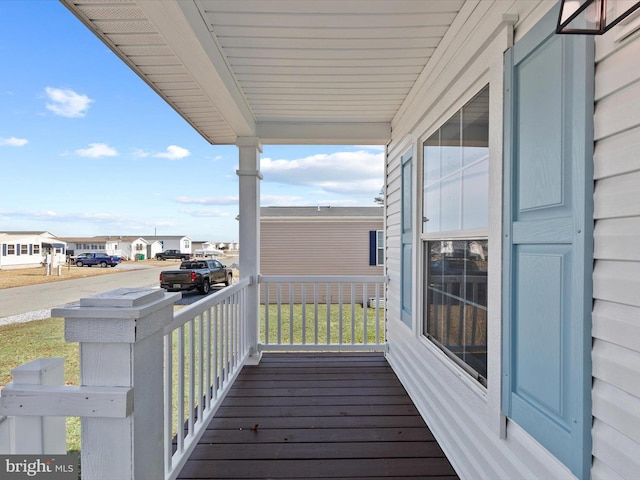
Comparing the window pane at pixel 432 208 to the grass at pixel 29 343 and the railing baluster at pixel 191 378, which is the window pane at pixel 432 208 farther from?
the grass at pixel 29 343

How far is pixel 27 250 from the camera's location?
288 centimetres

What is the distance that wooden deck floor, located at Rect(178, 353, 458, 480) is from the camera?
1.95 meters

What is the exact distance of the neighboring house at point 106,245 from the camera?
5426 mm

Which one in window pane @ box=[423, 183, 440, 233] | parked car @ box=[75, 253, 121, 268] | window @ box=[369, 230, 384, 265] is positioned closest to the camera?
window pane @ box=[423, 183, 440, 233]

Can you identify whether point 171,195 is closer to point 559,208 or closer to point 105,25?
point 105,25

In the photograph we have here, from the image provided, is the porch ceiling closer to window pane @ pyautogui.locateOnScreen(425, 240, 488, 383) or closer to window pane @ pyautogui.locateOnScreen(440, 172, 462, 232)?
window pane @ pyautogui.locateOnScreen(440, 172, 462, 232)

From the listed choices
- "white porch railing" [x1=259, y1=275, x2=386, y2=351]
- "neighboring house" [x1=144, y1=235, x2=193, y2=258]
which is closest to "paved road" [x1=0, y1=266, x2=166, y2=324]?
"white porch railing" [x1=259, y1=275, x2=386, y2=351]

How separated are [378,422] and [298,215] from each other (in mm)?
7133

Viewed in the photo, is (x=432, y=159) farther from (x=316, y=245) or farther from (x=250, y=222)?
(x=316, y=245)

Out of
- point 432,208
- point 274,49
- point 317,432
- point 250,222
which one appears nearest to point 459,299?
point 432,208

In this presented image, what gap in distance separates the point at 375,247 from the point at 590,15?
8.42 m

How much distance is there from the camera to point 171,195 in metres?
9.03

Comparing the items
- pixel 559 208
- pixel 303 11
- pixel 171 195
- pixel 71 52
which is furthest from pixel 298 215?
pixel 559 208

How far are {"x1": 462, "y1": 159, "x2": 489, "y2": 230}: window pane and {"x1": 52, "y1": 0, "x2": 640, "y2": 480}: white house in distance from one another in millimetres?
11
